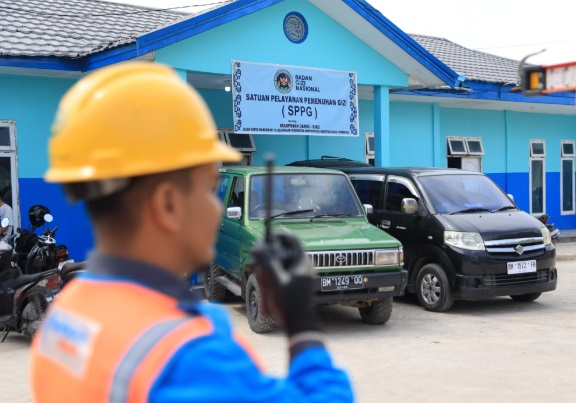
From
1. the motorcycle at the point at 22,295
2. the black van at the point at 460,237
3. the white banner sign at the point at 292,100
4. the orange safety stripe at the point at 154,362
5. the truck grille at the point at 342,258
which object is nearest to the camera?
the orange safety stripe at the point at 154,362

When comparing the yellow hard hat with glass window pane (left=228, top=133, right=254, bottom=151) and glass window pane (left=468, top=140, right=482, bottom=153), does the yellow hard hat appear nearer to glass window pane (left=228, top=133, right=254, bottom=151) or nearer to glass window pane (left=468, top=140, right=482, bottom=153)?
glass window pane (left=228, top=133, right=254, bottom=151)

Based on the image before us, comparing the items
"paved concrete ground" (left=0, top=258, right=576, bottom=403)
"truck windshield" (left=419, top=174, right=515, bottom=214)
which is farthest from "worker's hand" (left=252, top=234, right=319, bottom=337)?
"truck windshield" (left=419, top=174, right=515, bottom=214)

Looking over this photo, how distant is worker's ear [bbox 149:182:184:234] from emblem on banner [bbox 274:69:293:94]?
10.5 metres

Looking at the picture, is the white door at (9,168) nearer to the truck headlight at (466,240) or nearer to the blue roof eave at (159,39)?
the blue roof eave at (159,39)

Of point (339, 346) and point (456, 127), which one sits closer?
point (339, 346)

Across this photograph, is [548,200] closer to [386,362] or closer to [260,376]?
[386,362]

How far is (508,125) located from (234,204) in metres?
11.9

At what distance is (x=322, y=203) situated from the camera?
9.38 meters

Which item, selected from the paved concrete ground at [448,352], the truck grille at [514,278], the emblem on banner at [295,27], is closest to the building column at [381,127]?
the emblem on banner at [295,27]

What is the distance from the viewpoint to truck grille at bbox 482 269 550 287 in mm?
9453

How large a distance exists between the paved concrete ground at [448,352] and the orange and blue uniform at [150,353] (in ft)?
15.2

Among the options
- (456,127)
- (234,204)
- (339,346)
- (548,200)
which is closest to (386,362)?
(339,346)

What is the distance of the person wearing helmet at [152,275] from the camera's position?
1222mm

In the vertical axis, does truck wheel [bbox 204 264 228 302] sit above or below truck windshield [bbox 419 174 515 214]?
below
